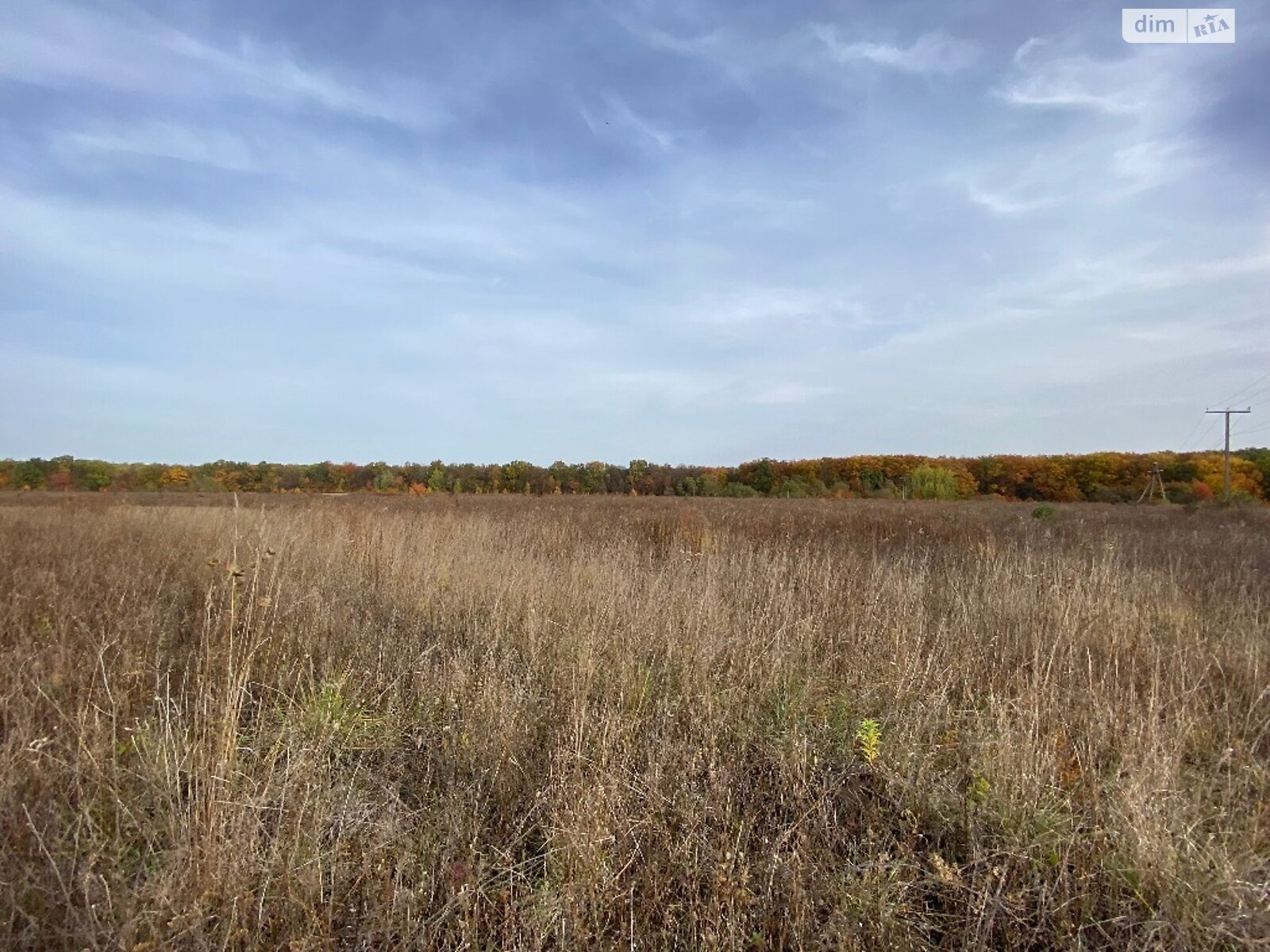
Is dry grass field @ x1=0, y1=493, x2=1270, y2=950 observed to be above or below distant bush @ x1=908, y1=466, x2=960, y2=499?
below

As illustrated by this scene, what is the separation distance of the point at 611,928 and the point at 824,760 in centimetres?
133

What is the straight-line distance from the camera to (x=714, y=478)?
149ft

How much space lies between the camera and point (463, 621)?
200 inches

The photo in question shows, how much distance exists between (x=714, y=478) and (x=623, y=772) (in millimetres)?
43238

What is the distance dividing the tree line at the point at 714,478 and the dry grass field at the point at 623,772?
32657mm

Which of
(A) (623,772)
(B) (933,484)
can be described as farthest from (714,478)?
(A) (623,772)

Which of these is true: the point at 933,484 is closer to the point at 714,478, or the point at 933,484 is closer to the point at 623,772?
the point at 714,478

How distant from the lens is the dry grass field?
6.73ft

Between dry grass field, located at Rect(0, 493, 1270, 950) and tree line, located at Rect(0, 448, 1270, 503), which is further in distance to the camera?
tree line, located at Rect(0, 448, 1270, 503)

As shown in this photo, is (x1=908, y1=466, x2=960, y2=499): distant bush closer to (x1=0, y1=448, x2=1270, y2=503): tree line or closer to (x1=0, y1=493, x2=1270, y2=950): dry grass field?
(x1=0, y1=448, x2=1270, y2=503): tree line

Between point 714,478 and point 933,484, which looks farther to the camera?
point 714,478

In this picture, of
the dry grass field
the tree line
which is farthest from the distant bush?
the dry grass field

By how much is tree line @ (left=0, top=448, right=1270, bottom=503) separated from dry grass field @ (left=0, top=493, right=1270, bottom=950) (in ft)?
107

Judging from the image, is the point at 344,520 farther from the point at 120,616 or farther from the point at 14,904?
the point at 14,904
